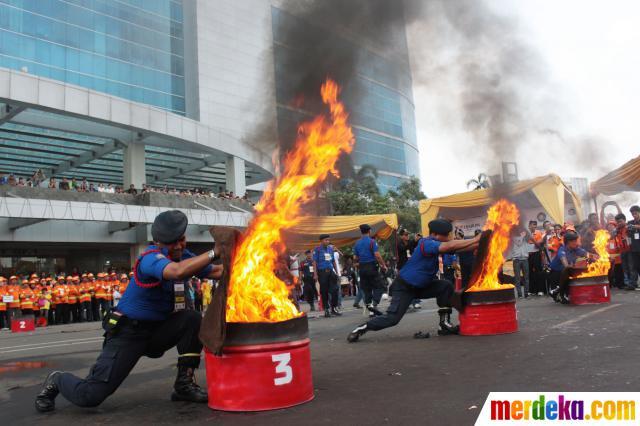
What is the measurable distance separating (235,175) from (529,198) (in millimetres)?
17621

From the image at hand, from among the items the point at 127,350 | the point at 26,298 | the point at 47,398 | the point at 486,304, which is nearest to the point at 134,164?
the point at 26,298

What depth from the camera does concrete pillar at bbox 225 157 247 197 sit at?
1150 inches

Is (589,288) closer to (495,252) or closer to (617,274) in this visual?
(495,252)

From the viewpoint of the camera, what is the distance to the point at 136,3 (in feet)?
124

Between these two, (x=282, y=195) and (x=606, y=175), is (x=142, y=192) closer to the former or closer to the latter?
(x=606, y=175)

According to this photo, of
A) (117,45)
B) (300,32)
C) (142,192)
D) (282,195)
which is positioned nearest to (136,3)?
(117,45)

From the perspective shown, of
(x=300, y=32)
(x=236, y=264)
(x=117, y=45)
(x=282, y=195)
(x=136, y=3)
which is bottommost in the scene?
(x=236, y=264)

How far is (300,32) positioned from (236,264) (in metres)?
4.92

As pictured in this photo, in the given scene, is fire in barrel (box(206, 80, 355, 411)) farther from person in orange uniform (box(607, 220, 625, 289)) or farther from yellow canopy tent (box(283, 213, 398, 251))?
yellow canopy tent (box(283, 213, 398, 251))

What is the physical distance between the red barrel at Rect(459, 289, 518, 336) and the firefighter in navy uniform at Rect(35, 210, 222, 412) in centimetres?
372

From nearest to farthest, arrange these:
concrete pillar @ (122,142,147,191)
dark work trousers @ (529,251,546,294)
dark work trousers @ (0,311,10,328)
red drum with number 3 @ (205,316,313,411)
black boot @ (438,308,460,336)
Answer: red drum with number 3 @ (205,316,313,411) → black boot @ (438,308,460,336) → dark work trousers @ (529,251,546,294) → dark work trousers @ (0,311,10,328) → concrete pillar @ (122,142,147,191)

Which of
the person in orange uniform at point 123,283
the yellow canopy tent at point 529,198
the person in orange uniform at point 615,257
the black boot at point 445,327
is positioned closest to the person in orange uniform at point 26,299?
the person in orange uniform at point 123,283

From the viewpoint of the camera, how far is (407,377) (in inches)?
174

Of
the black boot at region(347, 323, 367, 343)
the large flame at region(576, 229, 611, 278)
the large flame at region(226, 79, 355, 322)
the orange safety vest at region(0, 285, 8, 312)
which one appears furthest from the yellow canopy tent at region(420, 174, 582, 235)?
the orange safety vest at region(0, 285, 8, 312)
